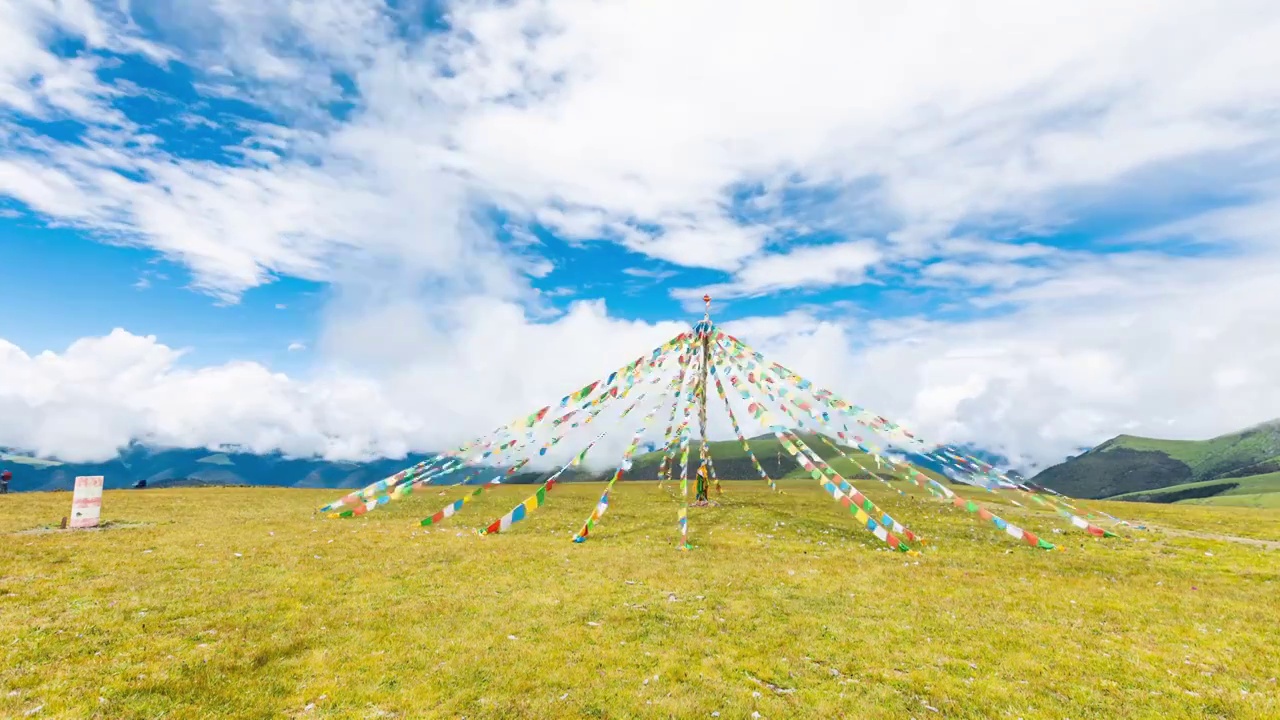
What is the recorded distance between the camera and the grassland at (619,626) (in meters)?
9.75

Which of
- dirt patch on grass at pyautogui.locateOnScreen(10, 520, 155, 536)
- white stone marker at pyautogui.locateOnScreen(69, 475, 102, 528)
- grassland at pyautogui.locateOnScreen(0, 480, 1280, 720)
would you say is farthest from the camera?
white stone marker at pyautogui.locateOnScreen(69, 475, 102, 528)

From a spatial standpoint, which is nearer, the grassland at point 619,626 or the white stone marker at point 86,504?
the grassland at point 619,626

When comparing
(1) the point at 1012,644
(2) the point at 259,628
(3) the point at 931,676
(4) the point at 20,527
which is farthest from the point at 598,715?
(4) the point at 20,527

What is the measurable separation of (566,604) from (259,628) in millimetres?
7254

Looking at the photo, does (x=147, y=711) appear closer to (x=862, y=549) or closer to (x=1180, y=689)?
(x=1180, y=689)

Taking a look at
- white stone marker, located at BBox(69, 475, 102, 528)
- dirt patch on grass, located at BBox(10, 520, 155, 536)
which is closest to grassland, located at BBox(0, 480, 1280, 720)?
dirt patch on grass, located at BBox(10, 520, 155, 536)

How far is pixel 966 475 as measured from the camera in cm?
2523

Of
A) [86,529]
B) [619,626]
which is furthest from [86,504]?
[619,626]

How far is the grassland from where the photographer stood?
975cm

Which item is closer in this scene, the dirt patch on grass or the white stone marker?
the dirt patch on grass

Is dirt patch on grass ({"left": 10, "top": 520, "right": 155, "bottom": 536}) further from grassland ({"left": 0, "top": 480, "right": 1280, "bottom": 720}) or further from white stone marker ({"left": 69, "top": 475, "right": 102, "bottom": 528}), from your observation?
white stone marker ({"left": 69, "top": 475, "right": 102, "bottom": 528})

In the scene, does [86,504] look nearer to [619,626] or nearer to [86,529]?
[86,529]

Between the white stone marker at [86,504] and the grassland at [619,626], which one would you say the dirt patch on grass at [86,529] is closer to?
the grassland at [619,626]

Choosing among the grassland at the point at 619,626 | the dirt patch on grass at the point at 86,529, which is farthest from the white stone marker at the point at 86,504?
the grassland at the point at 619,626
